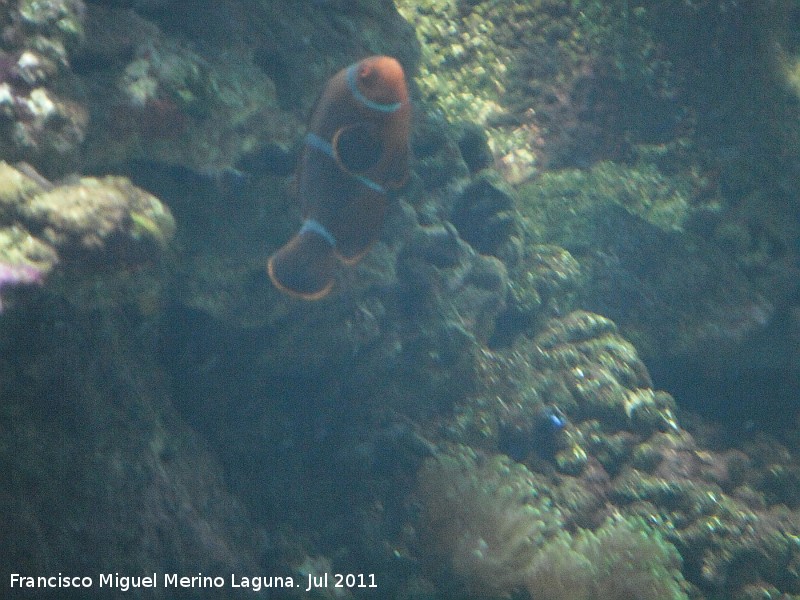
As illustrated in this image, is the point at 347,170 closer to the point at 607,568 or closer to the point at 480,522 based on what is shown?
the point at 480,522

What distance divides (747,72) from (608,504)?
4.65 m

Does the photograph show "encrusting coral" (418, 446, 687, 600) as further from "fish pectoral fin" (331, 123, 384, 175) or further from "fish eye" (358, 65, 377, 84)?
"fish eye" (358, 65, 377, 84)

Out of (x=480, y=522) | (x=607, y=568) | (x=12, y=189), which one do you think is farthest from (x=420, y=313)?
(x=12, y=189)

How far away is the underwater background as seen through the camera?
3234 mm

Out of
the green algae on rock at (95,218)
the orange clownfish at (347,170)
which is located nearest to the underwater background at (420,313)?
the green algae on rock at (95,218)

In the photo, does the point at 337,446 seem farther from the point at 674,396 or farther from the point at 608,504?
the point at 674,396

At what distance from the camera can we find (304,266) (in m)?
3.68

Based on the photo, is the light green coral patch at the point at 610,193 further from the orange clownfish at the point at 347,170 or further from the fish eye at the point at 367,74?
the fish eye at the point at 367,74

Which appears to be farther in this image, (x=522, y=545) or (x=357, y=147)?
(x=522, y=545)

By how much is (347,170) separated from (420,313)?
171cm

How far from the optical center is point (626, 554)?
14.5 ft

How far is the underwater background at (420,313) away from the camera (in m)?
3.23

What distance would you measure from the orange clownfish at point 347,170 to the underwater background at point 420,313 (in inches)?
17.7

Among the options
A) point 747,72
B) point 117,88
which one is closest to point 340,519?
point 117,88
